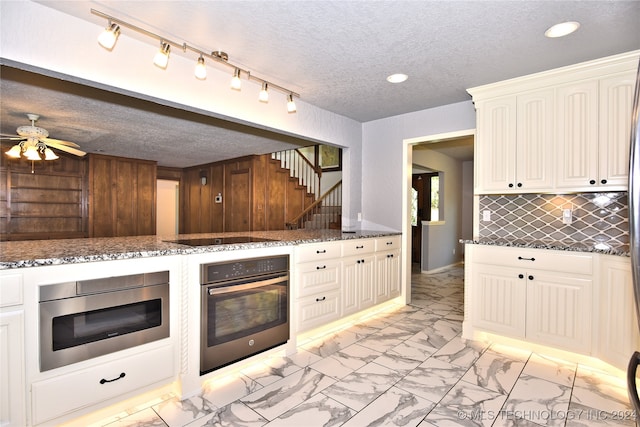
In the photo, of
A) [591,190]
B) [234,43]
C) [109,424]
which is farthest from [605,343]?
[234,43]

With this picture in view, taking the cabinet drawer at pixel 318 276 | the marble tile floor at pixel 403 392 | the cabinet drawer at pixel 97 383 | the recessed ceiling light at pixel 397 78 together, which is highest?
the recessed ceiling light at pixel 397 78

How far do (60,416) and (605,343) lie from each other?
135 inches

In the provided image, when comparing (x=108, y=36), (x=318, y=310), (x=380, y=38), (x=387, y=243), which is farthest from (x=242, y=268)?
(x=387, y=243)

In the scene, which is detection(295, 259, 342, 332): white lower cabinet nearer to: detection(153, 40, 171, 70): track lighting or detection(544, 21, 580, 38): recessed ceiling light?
detection(153, 40, 171, 70): track lighting

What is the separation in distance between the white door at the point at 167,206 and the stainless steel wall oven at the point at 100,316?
6978mm

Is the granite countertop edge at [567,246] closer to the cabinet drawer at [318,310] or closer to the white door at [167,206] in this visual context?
the cabinet drawer at [318,310]

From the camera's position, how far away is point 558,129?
107 inches

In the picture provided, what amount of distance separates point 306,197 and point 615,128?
5.30 m

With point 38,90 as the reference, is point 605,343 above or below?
below

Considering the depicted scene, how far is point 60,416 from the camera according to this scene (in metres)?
1.63

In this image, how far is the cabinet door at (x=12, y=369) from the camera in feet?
4.83

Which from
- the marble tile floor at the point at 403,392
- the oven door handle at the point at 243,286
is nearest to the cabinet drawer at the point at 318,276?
the oven door handle at the point at 243,286

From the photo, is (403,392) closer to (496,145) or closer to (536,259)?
(536,259)

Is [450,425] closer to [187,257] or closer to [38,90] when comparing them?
[187,257]
